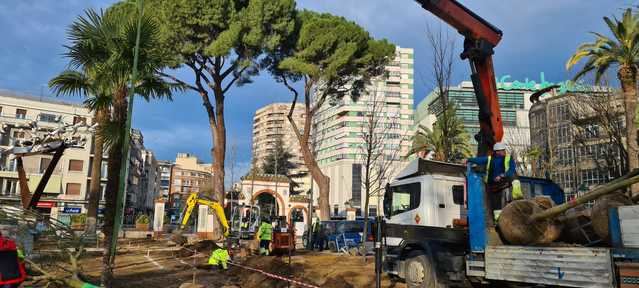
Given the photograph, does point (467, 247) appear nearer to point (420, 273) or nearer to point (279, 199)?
point (420, 273)

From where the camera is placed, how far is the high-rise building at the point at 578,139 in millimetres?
21203

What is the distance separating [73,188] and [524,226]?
55946mm

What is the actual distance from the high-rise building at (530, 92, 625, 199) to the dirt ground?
Result: 9.11m

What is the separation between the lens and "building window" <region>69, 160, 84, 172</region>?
5419cm

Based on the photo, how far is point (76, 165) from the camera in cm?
5434

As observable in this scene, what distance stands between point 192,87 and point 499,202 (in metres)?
20.9

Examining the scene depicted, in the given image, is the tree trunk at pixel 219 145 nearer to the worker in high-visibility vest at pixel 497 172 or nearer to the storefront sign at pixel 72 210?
the worker in high-visibility vest at pixel 497 172

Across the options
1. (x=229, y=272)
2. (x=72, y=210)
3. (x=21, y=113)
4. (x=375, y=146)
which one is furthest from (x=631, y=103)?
(x=21, y=113)

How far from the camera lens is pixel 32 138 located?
1354cm

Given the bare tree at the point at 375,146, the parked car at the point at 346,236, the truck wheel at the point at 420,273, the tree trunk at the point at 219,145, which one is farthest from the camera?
the tree trunk at the point at 219,145

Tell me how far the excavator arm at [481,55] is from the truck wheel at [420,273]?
8.22ft

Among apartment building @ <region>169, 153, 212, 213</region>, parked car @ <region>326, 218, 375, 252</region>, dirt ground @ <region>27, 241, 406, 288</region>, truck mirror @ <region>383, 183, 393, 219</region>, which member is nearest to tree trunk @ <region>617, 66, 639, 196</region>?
dirt ground @ <region>27, 241, 406, 288</region>

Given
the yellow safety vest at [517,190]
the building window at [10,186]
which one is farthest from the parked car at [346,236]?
the building window at [10,186]

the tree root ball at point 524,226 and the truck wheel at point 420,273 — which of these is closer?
the tree root ball at point 524,226
